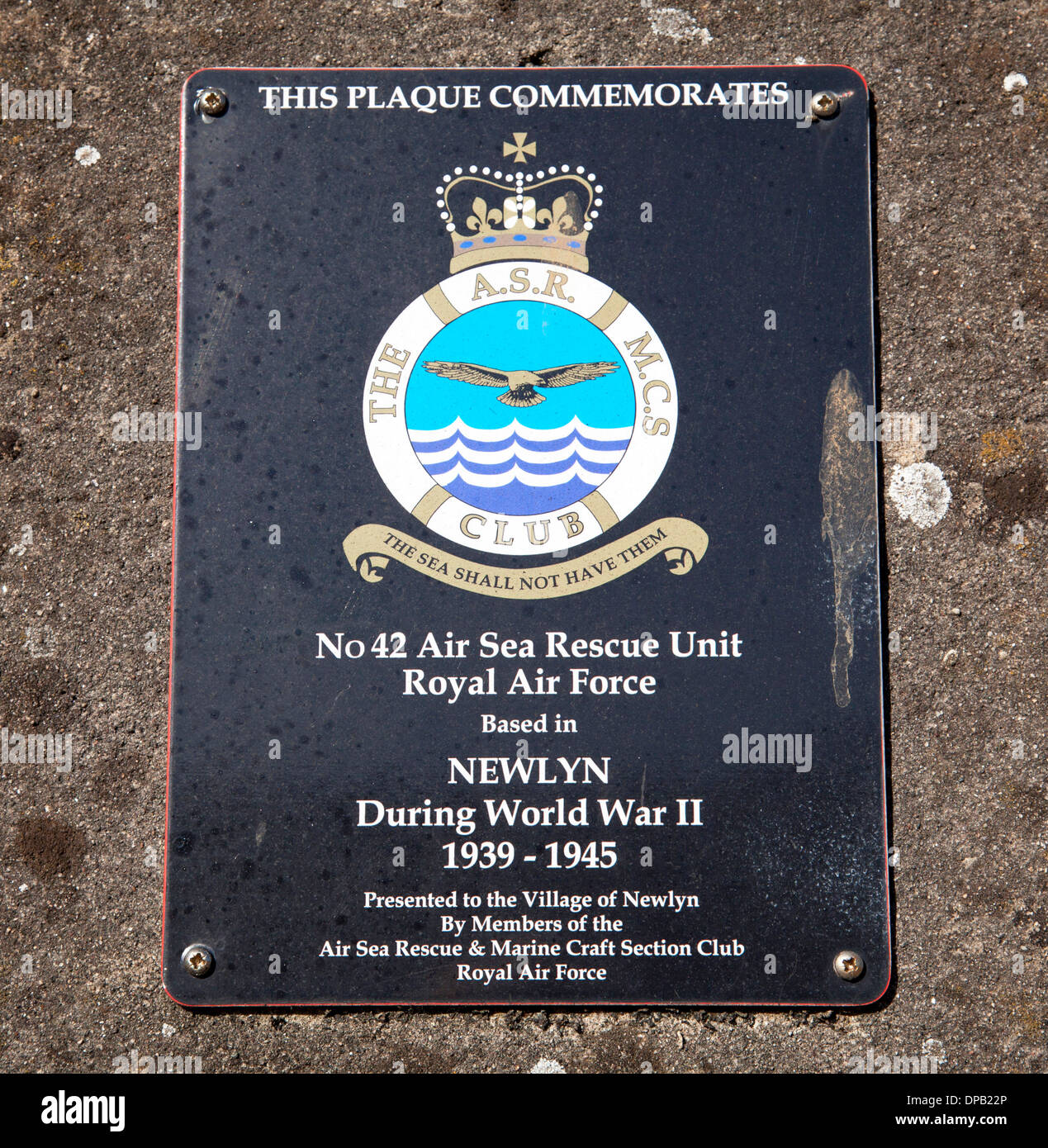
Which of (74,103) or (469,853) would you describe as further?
(74,103)

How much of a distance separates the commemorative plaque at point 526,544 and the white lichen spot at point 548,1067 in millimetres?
158

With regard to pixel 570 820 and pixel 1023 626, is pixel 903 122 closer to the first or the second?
pixel 1023 626

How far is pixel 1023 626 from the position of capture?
2.19 m

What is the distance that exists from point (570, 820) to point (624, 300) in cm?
134

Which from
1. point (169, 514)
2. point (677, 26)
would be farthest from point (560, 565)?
point (677, 26)

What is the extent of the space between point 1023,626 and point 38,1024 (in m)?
2.73

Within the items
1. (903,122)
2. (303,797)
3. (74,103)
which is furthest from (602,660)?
(74,103)

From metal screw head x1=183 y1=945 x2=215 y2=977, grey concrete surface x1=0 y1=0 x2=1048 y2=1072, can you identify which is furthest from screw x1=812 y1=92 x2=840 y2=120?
metal screw head x1=183 y1=945 x2=215 y2=977

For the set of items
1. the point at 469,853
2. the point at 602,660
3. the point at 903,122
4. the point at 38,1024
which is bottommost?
the point at 38,1024

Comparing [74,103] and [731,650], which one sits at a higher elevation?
[74,103]

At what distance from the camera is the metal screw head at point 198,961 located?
2086 mm

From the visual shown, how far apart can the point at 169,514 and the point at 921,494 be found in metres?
1.98

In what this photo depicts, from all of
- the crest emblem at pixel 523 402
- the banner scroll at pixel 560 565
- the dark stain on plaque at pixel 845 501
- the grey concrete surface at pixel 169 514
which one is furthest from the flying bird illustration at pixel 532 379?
the grey concrete surface at pixel 169 514

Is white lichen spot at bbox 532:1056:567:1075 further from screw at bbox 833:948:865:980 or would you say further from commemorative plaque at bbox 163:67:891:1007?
screw at bbox 833:948:865:980
